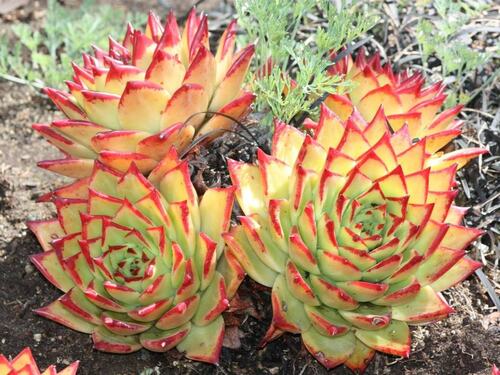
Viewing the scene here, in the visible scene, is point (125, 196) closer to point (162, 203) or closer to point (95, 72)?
point (162, 203)

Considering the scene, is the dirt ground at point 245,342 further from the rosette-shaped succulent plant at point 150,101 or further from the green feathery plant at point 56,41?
the green feathery plant at point 56,41

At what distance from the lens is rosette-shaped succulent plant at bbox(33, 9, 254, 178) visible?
1.98 meters

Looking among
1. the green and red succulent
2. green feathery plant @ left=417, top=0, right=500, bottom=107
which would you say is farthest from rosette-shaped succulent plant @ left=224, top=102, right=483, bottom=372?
green feathery plant @ left=417, top=0, right=500, bottom=107

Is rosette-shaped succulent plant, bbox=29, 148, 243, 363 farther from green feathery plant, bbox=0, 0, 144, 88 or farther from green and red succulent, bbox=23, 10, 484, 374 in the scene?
green feathery plant, bbox=0, 0, 144, 88

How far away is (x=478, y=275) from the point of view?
228 centimetres

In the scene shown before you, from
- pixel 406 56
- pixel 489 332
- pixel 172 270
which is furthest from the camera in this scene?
pixel 406 56

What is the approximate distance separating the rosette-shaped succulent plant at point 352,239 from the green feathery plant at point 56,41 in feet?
4.07

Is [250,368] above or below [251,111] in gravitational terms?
below

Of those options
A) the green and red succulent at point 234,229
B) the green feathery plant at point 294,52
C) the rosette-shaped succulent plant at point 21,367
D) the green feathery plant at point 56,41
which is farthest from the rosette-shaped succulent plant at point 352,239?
the green feathery plant at point 56,41

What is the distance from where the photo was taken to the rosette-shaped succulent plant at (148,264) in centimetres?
186

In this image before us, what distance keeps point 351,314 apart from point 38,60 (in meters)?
1.59

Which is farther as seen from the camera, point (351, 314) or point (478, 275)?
point (478, 275)

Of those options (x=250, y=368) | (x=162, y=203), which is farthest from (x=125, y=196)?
(x=250, y=368)

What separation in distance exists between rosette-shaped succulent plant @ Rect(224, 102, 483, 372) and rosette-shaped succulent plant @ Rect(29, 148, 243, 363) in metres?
0.09
